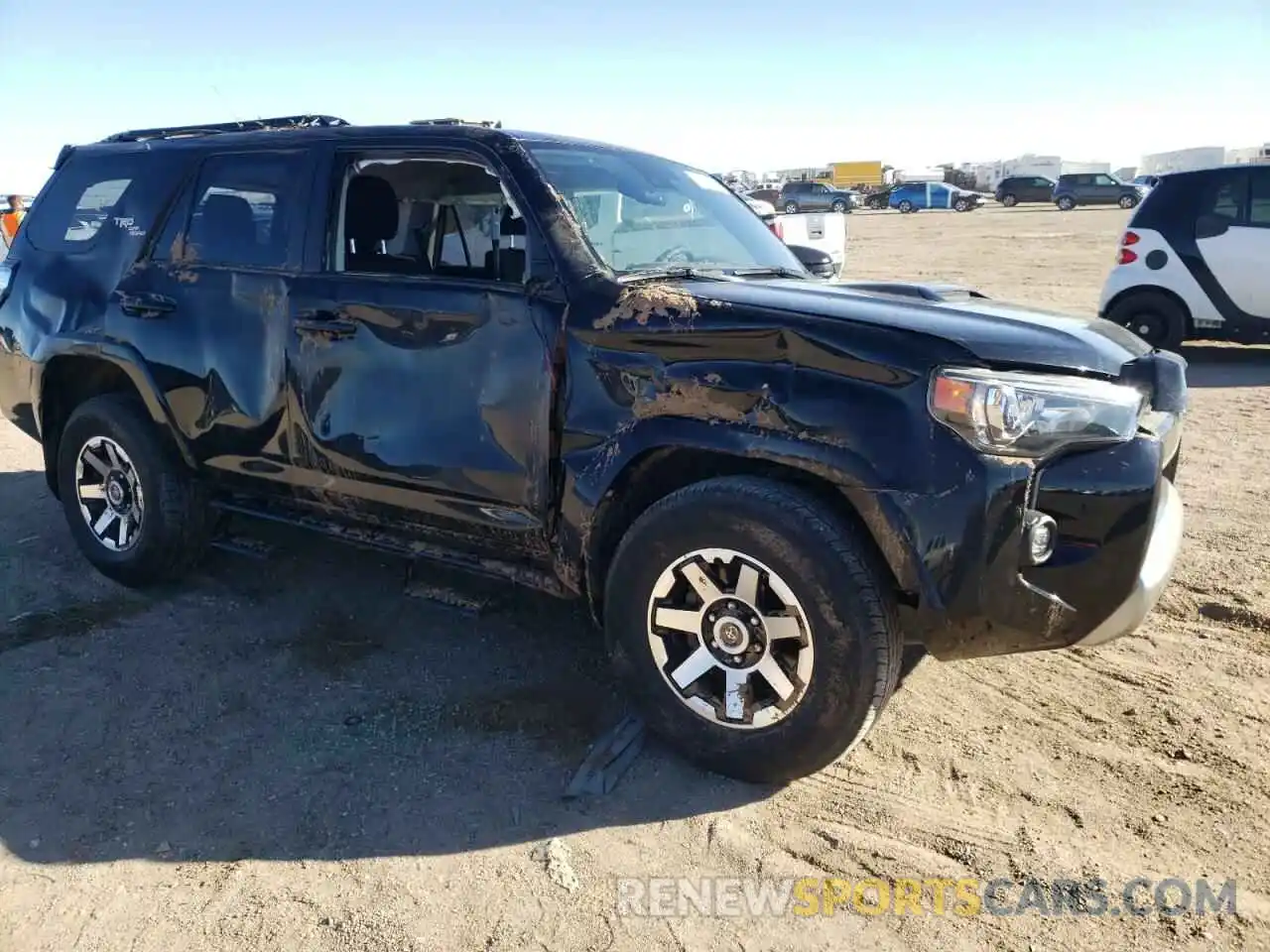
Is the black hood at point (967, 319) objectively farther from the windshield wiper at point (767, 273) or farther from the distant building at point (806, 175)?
the distant building at point (806, 175)

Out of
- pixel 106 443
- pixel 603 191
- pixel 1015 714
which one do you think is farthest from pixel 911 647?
pixel 106 443

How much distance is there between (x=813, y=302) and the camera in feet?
9.71

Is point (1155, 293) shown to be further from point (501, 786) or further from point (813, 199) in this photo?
point (813, 199)

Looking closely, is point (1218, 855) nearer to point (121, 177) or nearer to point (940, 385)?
point (940, 385)

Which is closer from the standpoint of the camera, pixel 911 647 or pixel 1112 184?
pixel 911 647

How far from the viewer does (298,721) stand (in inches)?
132

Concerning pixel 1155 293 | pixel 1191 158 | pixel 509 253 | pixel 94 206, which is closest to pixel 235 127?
pixel 94 206

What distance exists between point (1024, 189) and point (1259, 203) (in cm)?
4996

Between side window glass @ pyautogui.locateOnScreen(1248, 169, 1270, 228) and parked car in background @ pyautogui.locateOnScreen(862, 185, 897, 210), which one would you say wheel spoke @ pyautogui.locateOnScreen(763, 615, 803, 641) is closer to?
side window glass @ pyautogui.locateOnScreen(1248, 169, 1270, 228)

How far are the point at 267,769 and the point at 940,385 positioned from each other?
230 centimetres

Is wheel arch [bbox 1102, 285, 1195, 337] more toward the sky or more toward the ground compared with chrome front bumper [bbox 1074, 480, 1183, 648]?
more toward the sky

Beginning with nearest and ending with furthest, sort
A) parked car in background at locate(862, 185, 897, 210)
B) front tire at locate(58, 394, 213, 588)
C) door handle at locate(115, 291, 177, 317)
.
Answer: door handle at locate(115, 291, 177, 317)
front tire at locate(58, 394, 213, 588)
parked car in background at locate(862, 185, 897, 210)

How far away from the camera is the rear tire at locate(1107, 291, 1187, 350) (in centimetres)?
938

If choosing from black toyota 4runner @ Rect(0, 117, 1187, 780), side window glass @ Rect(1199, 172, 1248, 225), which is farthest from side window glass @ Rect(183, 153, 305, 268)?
side window glass @ Rect(1199, 172, 1248, 225)
